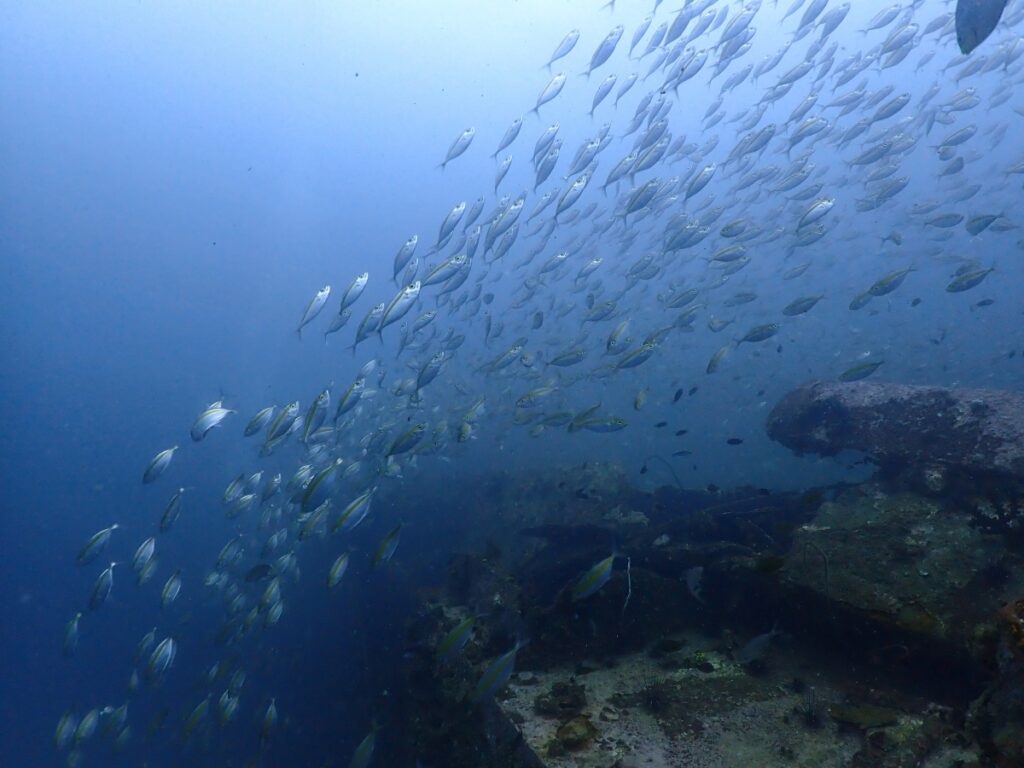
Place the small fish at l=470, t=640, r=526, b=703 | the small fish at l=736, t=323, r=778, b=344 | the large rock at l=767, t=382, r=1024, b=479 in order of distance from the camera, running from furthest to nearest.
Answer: the small fish at l=736, t=323, r=778, b=344 < the large rock at l=767, t=382, r=1024, b=479 < the small fish at l=470, t=640, r=526, b=703

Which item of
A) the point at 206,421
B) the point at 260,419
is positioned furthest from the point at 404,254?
the point at 206,421

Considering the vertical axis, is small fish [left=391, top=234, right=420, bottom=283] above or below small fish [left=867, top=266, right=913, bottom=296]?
above

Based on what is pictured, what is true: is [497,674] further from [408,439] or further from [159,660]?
[159,660]

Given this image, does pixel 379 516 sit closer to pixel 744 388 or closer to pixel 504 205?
pixel 504 205

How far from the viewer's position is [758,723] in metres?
3.65

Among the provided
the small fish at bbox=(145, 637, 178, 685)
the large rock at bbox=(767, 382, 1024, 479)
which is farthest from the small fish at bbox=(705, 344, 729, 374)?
the small fish at bbox=(145, 637, 178, 685)

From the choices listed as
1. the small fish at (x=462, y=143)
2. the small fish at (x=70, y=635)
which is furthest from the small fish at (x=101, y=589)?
the small fish at (x=462, y=143)

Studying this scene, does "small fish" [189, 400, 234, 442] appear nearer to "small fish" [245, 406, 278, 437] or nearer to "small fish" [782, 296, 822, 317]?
"small fish" [245, 406, 278, 437]

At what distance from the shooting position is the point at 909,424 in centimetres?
645

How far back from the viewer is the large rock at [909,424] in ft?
17.6

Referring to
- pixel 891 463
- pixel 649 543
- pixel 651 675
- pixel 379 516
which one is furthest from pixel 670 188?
pixel 379 516

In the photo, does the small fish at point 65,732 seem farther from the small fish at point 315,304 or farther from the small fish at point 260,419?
the small fish at point 315,304

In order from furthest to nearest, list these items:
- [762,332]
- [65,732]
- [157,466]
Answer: [762,332]
[65,732]
[157,466]

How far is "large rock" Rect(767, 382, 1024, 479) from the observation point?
17.6 feet
